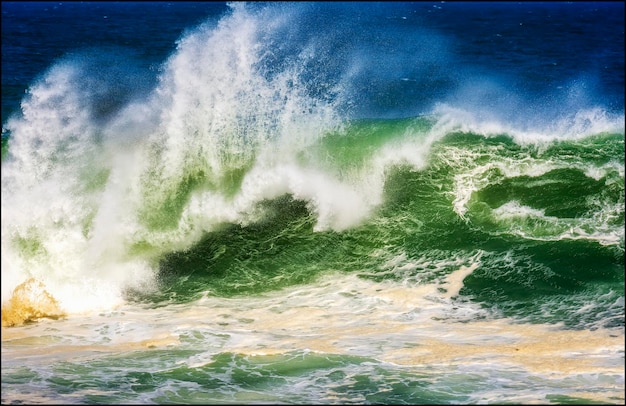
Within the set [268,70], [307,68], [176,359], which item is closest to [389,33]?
[307,68]

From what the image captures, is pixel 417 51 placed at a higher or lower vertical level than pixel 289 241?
higher

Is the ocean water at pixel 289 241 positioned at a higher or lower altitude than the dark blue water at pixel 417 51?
lower

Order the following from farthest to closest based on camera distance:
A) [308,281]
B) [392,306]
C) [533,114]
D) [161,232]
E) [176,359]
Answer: [533,114] → [161,232] → [308,281] → [392,306] → [176,359]

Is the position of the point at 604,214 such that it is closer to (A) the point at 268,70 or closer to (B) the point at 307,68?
(A) the point at 268,70

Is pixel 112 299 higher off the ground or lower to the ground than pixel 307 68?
lower

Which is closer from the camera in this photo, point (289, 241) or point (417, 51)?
point (289, 241)

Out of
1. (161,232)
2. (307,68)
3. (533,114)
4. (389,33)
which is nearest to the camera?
(161,232)

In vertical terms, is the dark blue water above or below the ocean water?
above

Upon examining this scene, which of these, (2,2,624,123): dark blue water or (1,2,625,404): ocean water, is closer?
(1,2,625,404): ocean water
